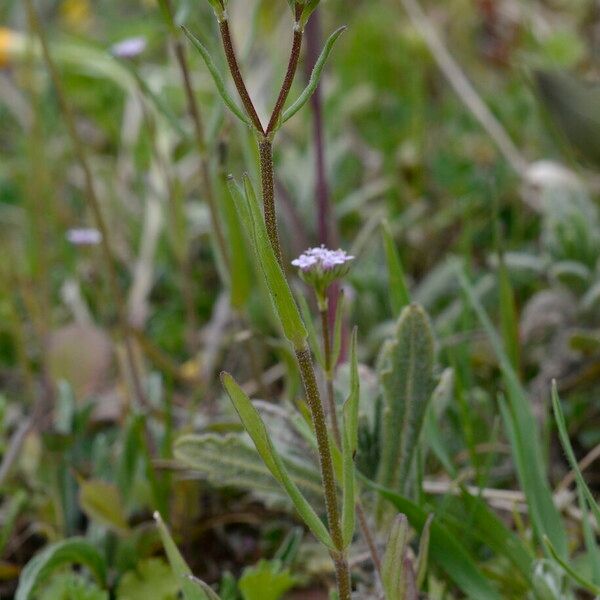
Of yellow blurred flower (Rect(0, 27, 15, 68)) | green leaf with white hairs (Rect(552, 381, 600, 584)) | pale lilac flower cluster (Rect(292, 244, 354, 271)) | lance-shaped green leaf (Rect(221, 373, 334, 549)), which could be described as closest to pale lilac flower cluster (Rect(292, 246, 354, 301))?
pale lilac flower cluster (Rect(292, 244, 354, 271))

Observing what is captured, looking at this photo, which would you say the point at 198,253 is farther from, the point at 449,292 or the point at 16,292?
the point at 449,292

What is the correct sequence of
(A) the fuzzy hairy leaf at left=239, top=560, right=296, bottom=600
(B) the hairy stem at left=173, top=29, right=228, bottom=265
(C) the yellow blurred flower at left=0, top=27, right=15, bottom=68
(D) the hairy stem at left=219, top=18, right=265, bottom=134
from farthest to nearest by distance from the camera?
(C) the yellow blurred flower at left=0, top=27, right=15, bottom=68 → (B) the hairy stem at left=173, top=29, right=228, bottom=265 → (A) the fuzzy hairy leaf at left=239, top=560, right=296, bottom=600 → (D) the hairy stem at left=219, top=18, right=265, bottom=134

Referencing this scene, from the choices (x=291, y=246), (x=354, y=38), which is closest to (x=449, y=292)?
(x=291, y=246)

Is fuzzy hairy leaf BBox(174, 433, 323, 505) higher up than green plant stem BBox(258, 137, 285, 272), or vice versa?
green plant stem BBox(258, 137, 285, 272)

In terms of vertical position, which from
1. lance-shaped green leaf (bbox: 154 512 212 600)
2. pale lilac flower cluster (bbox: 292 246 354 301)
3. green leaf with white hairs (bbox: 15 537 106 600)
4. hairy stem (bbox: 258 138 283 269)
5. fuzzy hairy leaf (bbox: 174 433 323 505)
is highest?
hairy stem (bbox: 258 138 283 269)

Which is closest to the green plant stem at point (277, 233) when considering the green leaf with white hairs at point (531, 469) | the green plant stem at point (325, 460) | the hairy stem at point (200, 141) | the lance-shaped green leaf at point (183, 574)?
the green plant stem at point (325, 460)

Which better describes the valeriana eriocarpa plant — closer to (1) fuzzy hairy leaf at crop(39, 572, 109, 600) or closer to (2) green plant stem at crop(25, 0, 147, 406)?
(1) fuzzy hairy leaf at crop(39, 572, 109, 600)

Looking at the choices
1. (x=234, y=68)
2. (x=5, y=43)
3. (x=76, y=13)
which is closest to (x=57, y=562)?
(x=234, y=68)

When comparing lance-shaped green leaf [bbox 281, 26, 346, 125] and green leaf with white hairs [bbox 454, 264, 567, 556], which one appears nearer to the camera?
lance-shaped green leaf [bbox 281, 26, 346, 125]
